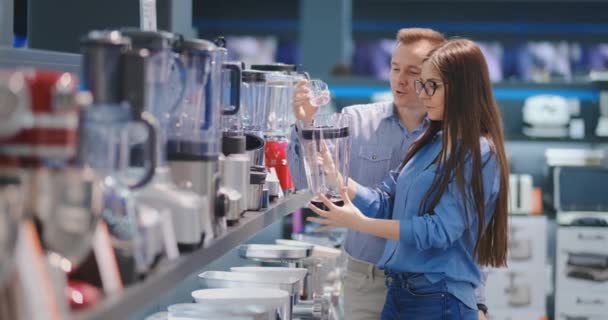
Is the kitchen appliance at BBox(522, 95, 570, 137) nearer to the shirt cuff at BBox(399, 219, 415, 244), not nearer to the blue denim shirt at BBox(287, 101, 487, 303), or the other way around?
the blue denim shirt at BBox(287, 101, 487, 303)

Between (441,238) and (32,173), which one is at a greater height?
(32,173)

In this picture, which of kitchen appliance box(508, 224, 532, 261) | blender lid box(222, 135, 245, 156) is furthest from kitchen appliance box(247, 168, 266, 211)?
kitchen appliance box(508, 224, 532, 261)

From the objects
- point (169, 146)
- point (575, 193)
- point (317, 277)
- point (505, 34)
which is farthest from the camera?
point (505, 34)

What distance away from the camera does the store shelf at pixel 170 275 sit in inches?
56.1

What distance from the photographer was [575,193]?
7359mm

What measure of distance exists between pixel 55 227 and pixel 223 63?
1160 millimetres

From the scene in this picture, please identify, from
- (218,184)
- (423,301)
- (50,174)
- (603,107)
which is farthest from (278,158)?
(603,107)

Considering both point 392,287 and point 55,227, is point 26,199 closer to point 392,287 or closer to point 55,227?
point 55,227

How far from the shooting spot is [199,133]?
81.7 inches

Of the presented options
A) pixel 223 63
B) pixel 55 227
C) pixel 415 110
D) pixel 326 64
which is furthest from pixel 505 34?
pixel 55 227

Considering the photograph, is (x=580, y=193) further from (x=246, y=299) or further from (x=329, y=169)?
(x=246, y=299)

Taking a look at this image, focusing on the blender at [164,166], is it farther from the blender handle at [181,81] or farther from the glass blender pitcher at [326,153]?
the glass blender pitcher at [326,153]

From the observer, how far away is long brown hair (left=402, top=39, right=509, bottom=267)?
3.33 metres

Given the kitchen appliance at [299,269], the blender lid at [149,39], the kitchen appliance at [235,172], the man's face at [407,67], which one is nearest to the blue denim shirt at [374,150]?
the man's face at [407,67]
